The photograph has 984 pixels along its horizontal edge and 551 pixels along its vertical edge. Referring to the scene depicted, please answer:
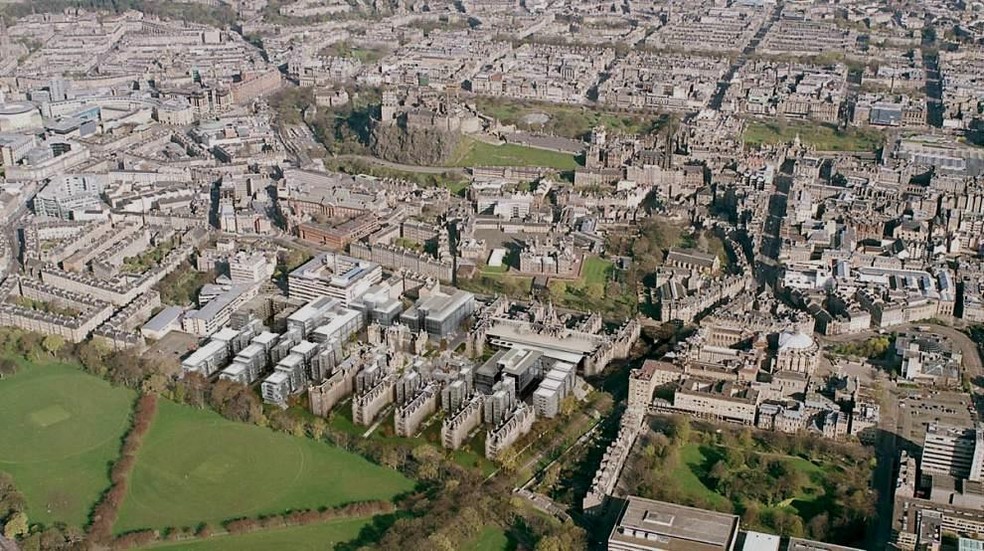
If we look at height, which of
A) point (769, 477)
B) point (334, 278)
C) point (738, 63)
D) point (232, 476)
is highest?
point (738, 63)

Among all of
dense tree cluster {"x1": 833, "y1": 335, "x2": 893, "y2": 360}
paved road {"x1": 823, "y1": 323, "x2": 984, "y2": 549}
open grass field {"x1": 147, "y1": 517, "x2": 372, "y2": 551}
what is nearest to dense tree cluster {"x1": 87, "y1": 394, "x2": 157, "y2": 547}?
open grass field {"x1": 147, "y1": 517, "x2": 372, "y2": 551}

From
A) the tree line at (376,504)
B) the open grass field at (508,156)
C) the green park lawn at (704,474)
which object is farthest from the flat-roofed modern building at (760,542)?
the open grass field at (508,156)

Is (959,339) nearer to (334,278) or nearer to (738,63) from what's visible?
(334,278)

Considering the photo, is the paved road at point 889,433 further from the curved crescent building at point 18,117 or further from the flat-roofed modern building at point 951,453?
the curved crescent building at point 18,117

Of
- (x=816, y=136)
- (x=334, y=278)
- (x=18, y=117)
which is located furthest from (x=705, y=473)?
(x=18, y=117)

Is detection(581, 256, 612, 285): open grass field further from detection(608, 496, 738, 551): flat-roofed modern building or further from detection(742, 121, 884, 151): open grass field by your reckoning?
detection(742, 121, 884, 151): open grass field

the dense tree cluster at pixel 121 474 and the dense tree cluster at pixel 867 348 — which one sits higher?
the dense tree cluster at pixel 867 348

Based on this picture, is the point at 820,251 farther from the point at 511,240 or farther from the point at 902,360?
the point at 511,240
